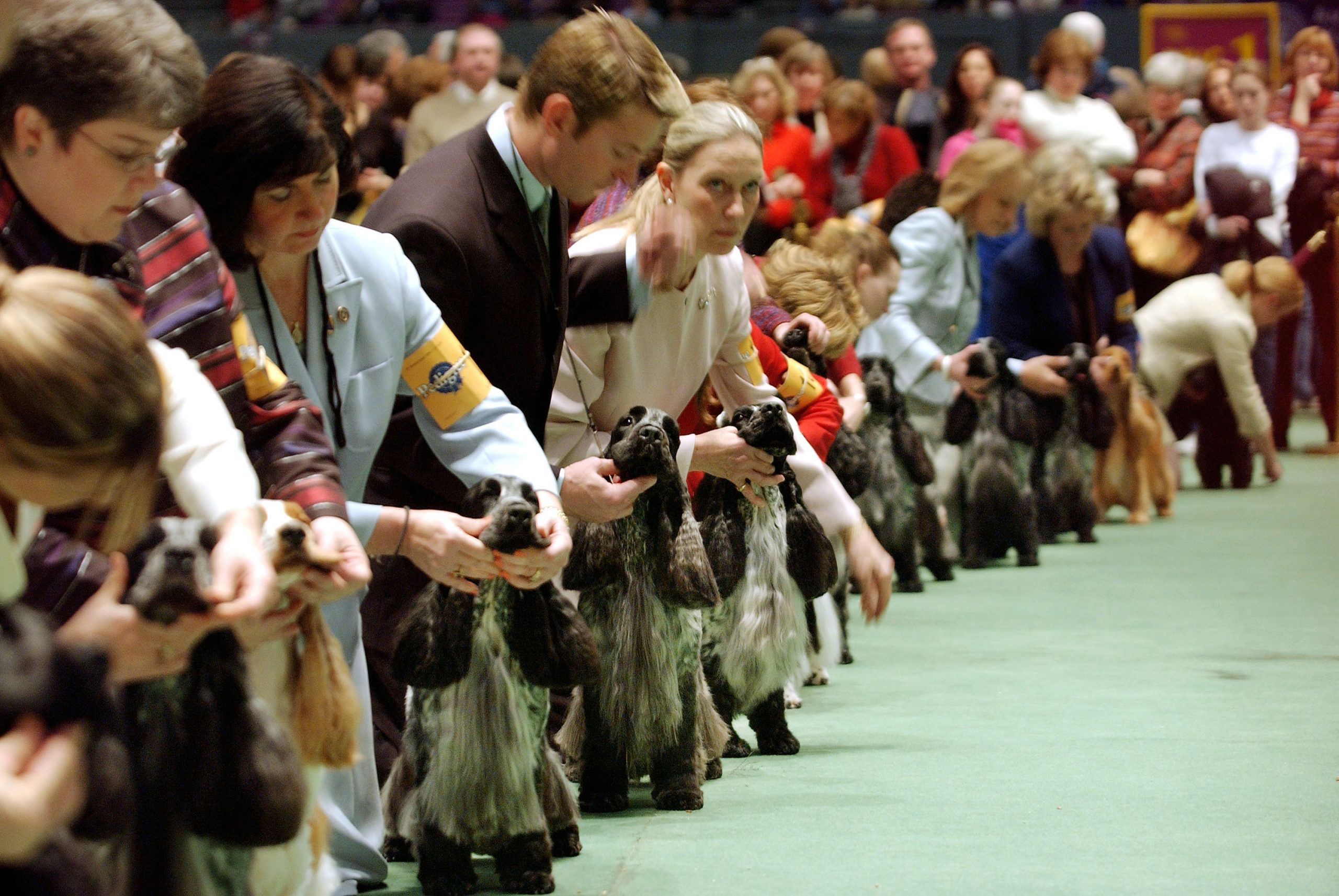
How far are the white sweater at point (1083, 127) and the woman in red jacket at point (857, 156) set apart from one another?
0.91 metres

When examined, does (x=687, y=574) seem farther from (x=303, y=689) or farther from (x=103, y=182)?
(x=103, y=182)

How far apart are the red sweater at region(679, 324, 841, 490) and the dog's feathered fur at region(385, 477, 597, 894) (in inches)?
64.0

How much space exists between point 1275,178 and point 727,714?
838 cm

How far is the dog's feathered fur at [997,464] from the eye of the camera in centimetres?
727

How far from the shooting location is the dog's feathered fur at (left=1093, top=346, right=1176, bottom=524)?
8383 mm

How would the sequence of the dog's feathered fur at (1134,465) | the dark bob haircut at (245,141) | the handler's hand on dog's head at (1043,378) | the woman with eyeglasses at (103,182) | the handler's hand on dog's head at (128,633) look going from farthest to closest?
the dog's feathered fur at (1134,465) → the handler's hand on dog's head at (1043,378) → the dark bob haircut at (245,141) → the woman with eyeglasses at (103,182) → the handler's hand on dog's head at (128,633)

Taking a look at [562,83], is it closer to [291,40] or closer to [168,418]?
[168,418]

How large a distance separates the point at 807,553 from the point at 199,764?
7.70 feet

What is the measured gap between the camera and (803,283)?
533cm

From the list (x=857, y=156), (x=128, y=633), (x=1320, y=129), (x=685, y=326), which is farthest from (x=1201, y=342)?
(x=128, y=633)

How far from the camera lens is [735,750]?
13.6 ft

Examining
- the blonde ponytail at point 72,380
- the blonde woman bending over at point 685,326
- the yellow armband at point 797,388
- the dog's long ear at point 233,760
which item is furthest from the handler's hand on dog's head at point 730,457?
the blonde ponytail at point 72,380

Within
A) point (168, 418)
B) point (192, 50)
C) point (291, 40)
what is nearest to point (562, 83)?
point (192, 50)

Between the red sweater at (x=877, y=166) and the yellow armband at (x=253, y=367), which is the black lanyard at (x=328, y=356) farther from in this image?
the red sweater at (x=877, y=166)
